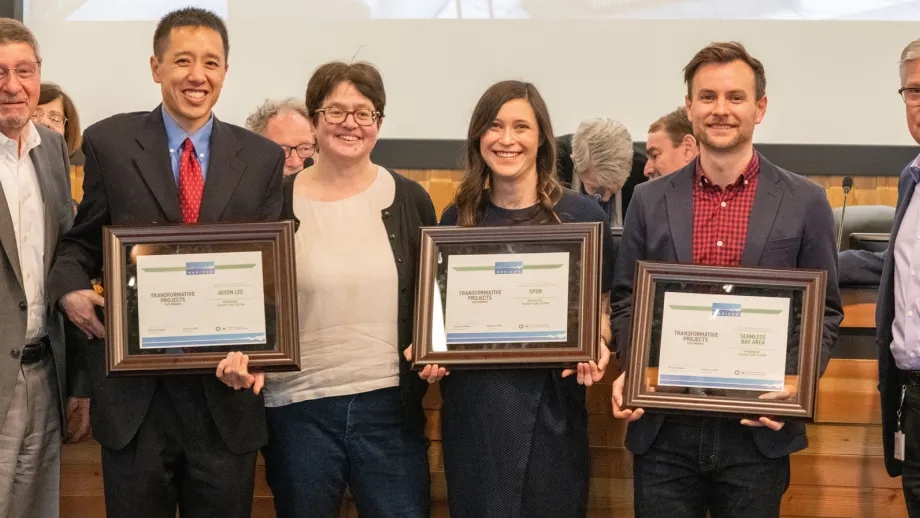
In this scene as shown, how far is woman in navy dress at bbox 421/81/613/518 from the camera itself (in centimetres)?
243

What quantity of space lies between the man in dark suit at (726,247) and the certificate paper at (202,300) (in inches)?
36.0

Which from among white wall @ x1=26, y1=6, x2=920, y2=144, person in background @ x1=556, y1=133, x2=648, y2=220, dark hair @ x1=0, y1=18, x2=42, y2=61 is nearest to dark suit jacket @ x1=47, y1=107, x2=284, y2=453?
dark hair @ x1=0, y1=18, x2=42, y2=61

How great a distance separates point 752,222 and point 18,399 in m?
1.89

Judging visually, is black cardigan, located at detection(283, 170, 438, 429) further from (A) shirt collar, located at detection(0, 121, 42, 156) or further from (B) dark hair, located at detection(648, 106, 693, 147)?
(B) dark hair, located at detection(648, 106, 693, 147)

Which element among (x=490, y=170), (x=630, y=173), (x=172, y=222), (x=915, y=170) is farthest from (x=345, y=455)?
(x=630, y=173)

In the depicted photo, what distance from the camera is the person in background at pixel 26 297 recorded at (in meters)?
2.43

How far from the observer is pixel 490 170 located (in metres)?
2.62

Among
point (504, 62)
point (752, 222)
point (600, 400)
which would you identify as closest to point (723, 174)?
point (752, 222)

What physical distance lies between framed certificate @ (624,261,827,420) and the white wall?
3074 mm

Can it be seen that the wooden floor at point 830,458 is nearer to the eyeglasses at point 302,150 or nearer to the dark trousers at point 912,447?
the dark trousers at point 912,447

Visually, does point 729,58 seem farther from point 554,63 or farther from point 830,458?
point 554,63

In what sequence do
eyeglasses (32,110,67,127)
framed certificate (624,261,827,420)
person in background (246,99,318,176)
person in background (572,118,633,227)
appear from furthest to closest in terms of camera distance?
person in background (572,118,633,227), person in background (246,99,318,176), eyeglasses (32,110,67,127), framed certificate (624,261,827,420)

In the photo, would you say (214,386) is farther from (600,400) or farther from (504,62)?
Result: (504,62)

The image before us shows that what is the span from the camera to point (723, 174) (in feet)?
7.92
